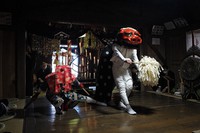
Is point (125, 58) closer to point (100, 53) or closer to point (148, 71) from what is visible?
point (148, 71)

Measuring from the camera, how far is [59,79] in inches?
106

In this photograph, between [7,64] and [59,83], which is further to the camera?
[7,64]

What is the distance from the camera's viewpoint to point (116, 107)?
3.47 meters

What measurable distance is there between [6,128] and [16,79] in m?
2.22

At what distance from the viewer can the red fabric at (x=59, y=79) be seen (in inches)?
106

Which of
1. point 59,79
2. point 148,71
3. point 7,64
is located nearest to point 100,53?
point 148,71

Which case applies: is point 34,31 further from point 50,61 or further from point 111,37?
point 50,61

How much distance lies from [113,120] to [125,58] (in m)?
0.99

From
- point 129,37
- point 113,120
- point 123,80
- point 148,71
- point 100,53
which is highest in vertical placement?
point 129,37

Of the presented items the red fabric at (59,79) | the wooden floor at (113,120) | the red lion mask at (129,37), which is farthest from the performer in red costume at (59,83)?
the red lion mask at (129,37)

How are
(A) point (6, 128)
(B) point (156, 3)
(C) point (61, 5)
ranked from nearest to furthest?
1. (A) point (6, 128)
2. (C) point (61, 5)
3. (B) point (156, 3)

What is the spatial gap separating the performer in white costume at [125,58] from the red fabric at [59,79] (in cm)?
84

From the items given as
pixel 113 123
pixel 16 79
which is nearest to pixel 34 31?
pixel 16 79

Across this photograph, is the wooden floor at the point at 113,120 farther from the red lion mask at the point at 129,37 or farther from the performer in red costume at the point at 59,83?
the red lion mask at the point at 129,37
